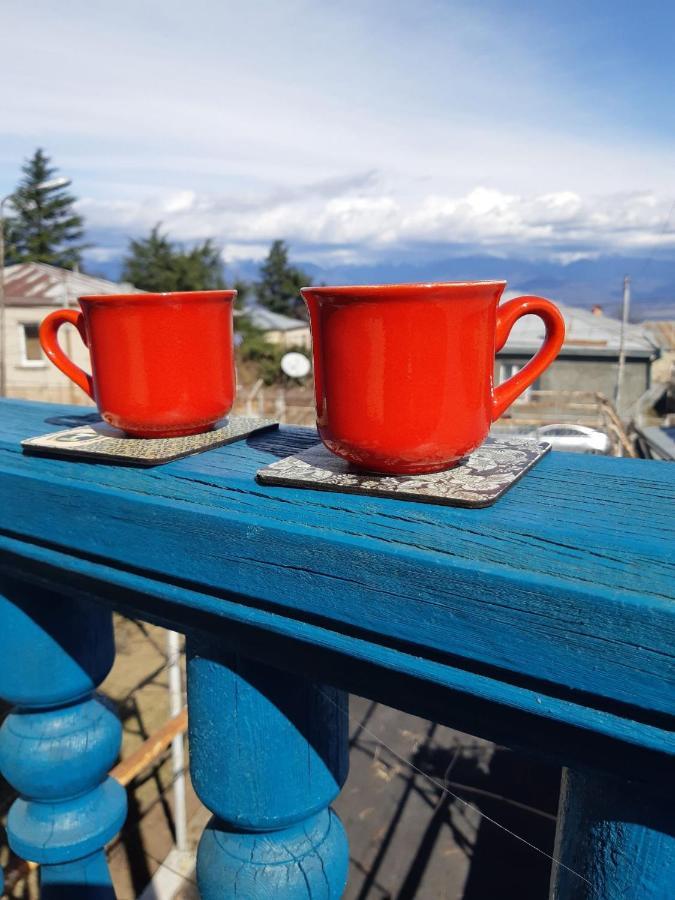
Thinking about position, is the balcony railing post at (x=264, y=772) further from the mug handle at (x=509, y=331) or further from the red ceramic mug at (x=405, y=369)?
the mug handle at (x=509, y=331)

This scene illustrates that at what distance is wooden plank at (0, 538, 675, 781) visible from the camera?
42 centimetres

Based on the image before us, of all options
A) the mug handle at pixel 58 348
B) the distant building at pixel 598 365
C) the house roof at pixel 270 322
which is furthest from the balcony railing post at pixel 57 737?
the house roof at pixel 270 322

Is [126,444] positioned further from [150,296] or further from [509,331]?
[509,331]

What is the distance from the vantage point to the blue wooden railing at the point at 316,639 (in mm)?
418

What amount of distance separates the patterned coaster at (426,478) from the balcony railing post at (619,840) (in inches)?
8.1

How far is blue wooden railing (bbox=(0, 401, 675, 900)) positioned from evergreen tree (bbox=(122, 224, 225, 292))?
30107 millimetres

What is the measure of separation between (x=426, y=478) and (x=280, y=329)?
30253mm

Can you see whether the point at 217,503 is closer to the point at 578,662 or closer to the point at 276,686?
the point at 276,686

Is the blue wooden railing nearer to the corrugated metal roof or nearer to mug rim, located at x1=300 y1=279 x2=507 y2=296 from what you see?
mug rim, located at x1=300 y1=279 x2=507 y2=296

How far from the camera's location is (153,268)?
30.8m

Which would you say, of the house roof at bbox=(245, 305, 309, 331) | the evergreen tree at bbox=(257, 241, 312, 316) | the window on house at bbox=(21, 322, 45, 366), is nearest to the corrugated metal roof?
the house roof at bbox=(245, 305, 309, 331)

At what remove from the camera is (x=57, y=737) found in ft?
2.69

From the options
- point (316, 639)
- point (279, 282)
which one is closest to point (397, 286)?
point (316, 639)

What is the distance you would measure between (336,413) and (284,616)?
0.19 meters
